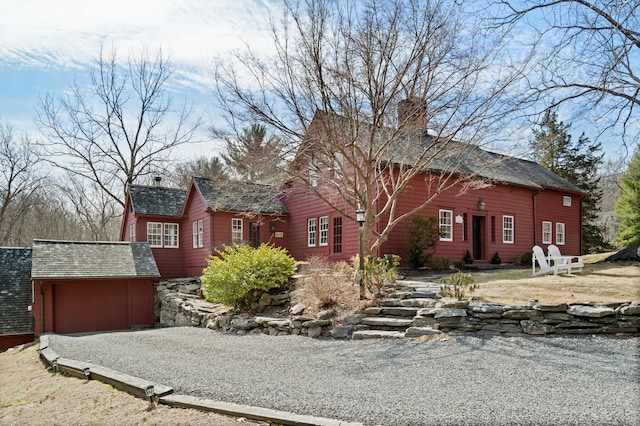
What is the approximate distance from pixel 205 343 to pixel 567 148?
93.0 feet

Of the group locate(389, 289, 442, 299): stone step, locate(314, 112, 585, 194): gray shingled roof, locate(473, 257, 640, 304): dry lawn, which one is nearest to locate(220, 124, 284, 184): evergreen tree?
locate(314, 112, 585, 194): gray shingled roof

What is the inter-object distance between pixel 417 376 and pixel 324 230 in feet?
41.5

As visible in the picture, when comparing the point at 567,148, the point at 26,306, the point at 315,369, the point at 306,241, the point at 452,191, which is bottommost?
the point at 26,306

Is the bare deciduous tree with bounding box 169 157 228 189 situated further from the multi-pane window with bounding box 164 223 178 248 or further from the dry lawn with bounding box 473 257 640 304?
the dry lawn with bounding box 473 257 640 304

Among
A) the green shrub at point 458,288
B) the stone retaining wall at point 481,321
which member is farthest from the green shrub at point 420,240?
the stone retaining wall at point 481,321

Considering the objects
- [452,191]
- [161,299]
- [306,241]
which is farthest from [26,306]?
[452,191]

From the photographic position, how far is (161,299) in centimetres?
1784

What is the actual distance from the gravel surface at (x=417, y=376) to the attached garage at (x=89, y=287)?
847 cm

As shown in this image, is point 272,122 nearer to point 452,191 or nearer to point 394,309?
point 394,309

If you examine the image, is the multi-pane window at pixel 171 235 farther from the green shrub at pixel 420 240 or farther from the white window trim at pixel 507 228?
the white window trim at pixel 507 228

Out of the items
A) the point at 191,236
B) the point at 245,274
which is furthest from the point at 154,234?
the point at 245,274

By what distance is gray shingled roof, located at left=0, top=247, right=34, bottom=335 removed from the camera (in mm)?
17266

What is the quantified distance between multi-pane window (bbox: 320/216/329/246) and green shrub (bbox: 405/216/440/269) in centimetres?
360

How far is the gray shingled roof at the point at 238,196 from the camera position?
1380cm
